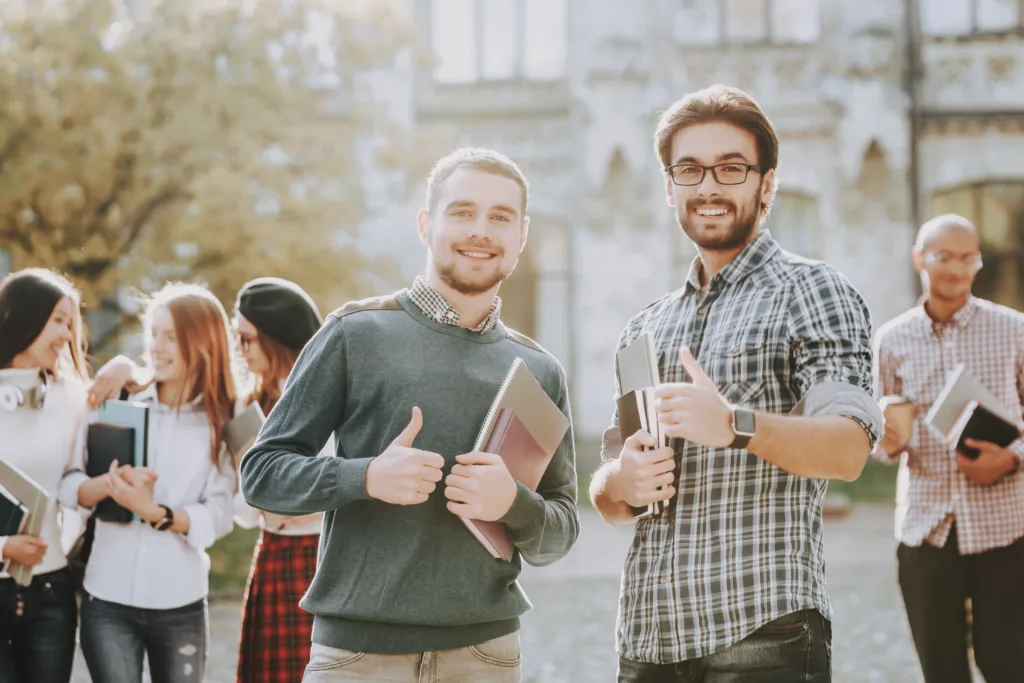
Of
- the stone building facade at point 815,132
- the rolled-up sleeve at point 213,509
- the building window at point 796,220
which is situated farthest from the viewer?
the building window at point 796,220

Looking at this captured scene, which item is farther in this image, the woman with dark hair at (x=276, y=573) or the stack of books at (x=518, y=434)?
the woman with dark hair at (x=276, y=573)

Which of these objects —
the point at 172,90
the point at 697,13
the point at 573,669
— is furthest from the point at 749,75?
the point at 573,669

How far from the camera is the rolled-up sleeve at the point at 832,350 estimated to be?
2.48m

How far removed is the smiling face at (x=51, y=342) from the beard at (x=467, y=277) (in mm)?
2011

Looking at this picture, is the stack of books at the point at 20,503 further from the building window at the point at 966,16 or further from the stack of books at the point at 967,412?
the building window at the point at 966,16

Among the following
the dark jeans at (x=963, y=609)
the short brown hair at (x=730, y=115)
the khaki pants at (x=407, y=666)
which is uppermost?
the short brown hair at (x=730, y=115)

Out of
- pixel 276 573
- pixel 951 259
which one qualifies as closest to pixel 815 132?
pixel 951 259

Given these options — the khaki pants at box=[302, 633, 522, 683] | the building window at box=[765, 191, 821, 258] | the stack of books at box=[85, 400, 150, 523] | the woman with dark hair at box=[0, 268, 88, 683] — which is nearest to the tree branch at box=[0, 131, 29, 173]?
the woman with dark hair at box=[0, 268, 88, 683]

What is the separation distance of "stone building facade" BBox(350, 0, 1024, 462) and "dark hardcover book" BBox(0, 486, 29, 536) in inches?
555

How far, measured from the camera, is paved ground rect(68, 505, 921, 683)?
285 inches

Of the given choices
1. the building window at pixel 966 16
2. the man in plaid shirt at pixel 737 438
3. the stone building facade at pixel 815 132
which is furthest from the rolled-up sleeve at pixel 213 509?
the building window at pixel 966 16

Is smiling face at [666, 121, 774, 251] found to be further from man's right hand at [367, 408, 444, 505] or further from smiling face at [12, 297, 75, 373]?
smiling face at [12, 297, 75, 373]

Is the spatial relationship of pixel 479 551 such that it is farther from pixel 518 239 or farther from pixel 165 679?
pixel 165 679

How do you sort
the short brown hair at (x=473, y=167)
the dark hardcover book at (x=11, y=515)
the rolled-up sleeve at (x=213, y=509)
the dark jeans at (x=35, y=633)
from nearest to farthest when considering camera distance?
the short brown hair at (x=473, y=167), the dark hardcover book at (x=11, y=515), the dark jeans at (x=35, y=633), the rolled-up sleeve at (x=213, y=509)
